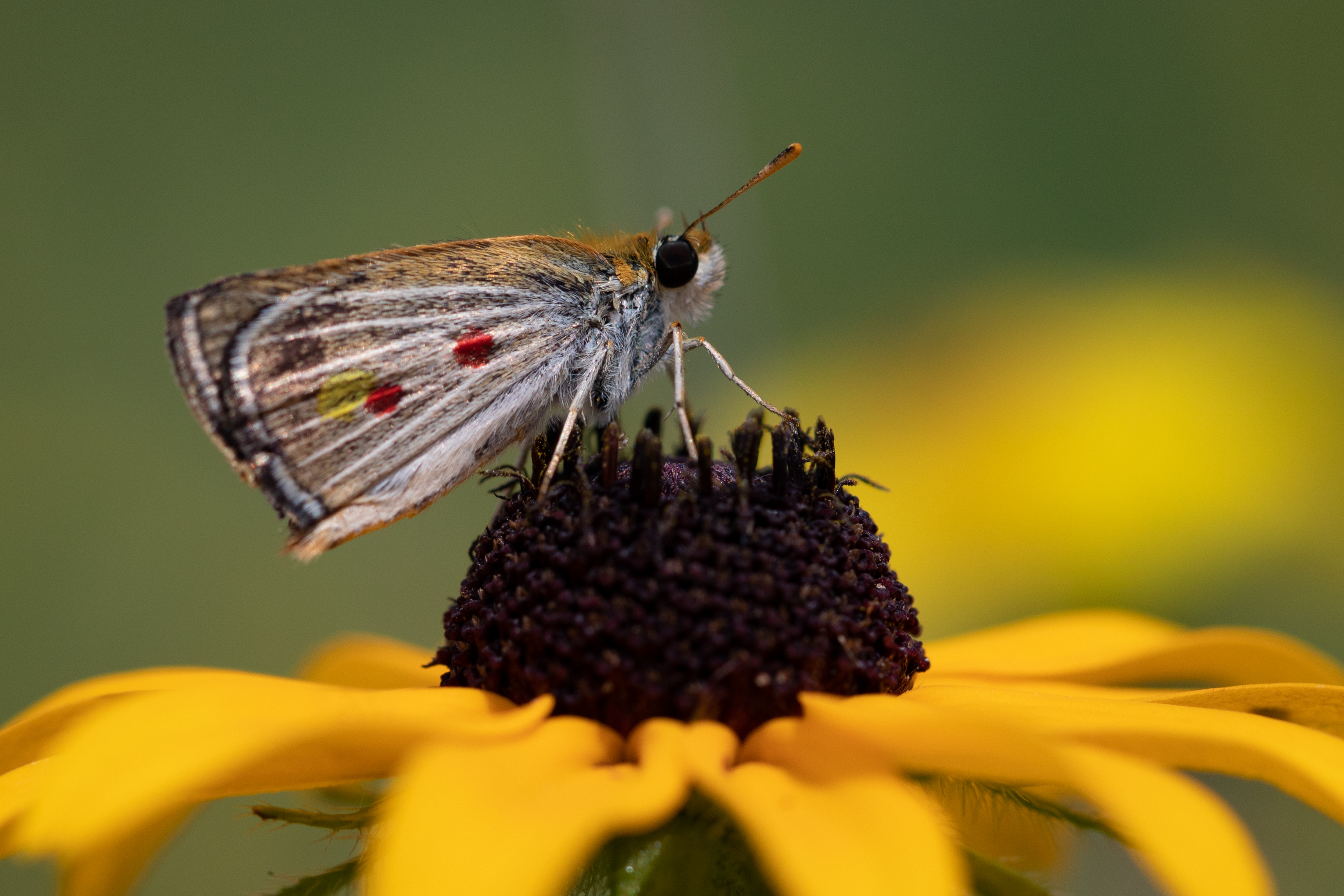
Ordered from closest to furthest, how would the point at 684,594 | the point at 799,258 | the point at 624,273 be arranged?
the point at 684,594, the point at 624,273, the point at 799,258

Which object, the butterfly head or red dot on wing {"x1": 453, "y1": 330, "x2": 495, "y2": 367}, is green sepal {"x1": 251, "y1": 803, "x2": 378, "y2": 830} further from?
the butterfly head

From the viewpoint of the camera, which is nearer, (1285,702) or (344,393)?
(1285,702)

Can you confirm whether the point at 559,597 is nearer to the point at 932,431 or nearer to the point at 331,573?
the point at 932,431

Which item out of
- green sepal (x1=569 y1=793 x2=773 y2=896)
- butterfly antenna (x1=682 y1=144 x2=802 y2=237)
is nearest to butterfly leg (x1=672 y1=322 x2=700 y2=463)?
butterfly antenna (x1=682 y1=144 x2=802 y2=237)

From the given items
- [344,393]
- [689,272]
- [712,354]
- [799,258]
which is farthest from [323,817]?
[799,258]

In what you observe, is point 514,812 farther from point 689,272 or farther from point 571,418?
point 689,272

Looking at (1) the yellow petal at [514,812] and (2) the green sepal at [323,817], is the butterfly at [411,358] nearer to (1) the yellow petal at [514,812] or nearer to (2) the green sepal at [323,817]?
(2) the green sepal at [323,817]
